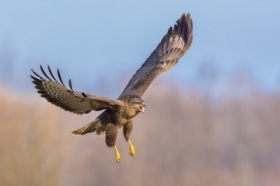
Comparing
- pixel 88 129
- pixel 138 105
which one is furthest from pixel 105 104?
pixel 88 129

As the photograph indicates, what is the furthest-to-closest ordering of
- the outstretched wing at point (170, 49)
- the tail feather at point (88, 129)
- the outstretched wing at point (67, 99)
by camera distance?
the outstretched wing at point (170, 49)
the tail feather at point (88, 129)
the outstretched wing at point (67, 99)

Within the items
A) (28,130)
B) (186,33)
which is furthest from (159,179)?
(186,33)

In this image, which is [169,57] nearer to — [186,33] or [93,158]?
[186,33]

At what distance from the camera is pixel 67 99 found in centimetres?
1477

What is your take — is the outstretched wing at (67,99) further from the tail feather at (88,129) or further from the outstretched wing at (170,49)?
the outstretched wing at (170,49)

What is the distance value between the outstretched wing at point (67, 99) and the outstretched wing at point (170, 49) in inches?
75.8

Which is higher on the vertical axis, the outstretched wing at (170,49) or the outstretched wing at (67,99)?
Result: the outstretched wing at (170,49)

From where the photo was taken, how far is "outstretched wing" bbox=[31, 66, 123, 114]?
14.4 meters

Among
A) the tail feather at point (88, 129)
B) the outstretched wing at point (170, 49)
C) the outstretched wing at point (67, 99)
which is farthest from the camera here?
the outstretched wing at point (170, 49)

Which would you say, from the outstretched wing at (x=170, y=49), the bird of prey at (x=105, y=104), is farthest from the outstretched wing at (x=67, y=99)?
the outstretched wing at (x=170, y=49)

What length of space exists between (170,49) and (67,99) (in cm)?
318

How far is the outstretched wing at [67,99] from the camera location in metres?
14.4

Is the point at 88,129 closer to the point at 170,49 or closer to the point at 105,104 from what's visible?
the point at 105,104

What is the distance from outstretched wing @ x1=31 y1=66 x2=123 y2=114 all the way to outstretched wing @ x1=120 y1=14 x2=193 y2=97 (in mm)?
1926
